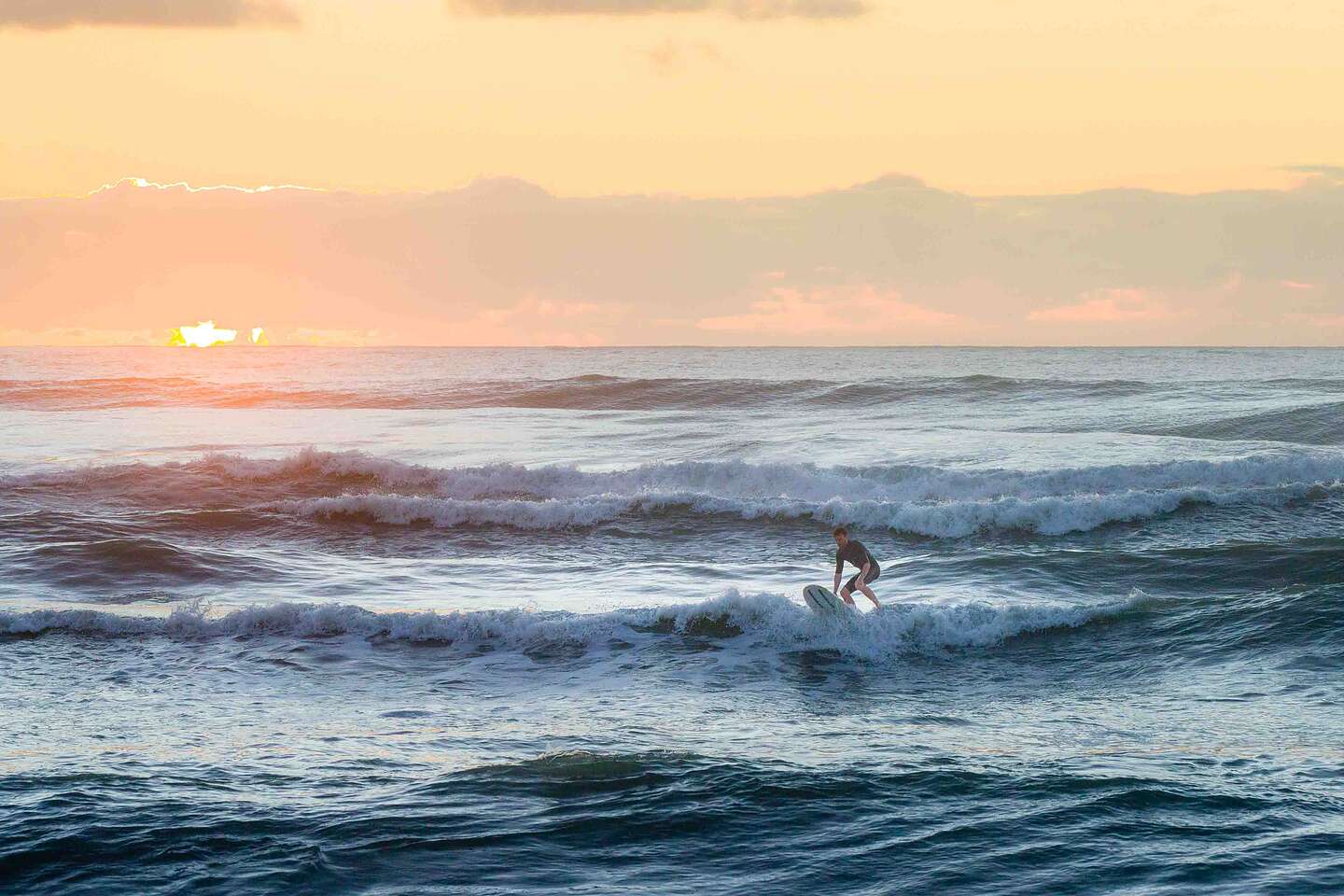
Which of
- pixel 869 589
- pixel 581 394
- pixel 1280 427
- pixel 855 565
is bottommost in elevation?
pixel 869 589

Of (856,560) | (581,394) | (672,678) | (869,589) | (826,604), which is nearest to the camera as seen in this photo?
(672,678)

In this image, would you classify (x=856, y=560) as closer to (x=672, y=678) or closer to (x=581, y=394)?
(x=672, y=678)

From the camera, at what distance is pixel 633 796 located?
9.44 meters

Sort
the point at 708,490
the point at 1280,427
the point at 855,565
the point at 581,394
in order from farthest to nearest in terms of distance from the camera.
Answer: the point at 581,394 → the point at 1280,427 → the point at 708,490 → the point at 855,565

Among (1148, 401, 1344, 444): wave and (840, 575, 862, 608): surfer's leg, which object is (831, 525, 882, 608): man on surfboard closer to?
(840, 575, 862, 608): surfer's leg

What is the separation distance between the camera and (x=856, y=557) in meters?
16.7

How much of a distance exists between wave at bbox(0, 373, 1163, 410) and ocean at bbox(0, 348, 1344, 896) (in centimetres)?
2315

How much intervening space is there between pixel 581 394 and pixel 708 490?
102 feet

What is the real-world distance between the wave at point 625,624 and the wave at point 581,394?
39.9m

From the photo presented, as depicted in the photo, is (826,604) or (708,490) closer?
(826,604)

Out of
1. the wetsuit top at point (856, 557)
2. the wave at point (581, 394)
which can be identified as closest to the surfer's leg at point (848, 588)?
the wetsuit top at point (856, 557)

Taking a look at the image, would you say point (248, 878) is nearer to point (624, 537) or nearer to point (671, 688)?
point (671, 688)

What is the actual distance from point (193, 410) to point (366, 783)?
165ft

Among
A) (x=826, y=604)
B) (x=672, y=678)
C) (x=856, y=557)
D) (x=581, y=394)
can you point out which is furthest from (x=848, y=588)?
(x=581, y=394)
